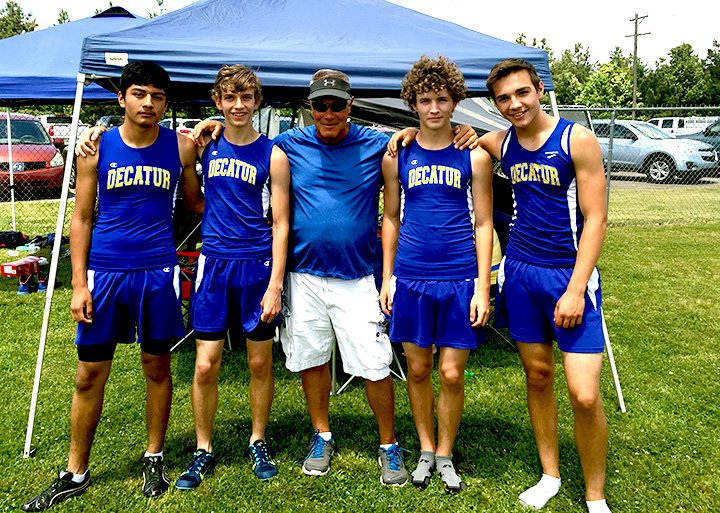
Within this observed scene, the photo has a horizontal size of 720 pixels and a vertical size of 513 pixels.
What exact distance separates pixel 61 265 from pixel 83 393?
5.50 metres

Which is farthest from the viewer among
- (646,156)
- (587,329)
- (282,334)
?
(646,156)

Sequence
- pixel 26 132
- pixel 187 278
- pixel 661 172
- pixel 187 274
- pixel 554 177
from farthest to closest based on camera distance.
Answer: pixel 661 172
pixel 26 132
pixel 187 274
pixel 187 278
pixel 554 177

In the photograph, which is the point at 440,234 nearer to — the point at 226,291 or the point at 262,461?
the point at 226,291

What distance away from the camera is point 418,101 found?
2619 mm

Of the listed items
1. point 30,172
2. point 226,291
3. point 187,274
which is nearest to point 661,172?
point 187,274

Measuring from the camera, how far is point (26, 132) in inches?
493

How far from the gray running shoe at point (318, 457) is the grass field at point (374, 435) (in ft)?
0.15

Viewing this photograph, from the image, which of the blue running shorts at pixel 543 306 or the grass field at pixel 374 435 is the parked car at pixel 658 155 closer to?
the grass field at pixel 374 435

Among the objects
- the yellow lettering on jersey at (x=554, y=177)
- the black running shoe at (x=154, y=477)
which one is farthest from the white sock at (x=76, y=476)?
the yellow lettering on jersey at (x=554, y=177)

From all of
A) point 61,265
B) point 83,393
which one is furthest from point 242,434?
point 61,265

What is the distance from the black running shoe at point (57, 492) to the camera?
264 centimetres

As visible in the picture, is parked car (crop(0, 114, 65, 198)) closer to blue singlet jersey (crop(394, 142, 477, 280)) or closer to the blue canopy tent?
the blue canopy tent

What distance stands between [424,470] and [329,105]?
179 centimetres

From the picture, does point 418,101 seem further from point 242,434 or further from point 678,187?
point 678,187
